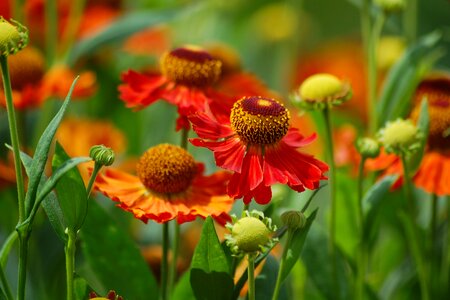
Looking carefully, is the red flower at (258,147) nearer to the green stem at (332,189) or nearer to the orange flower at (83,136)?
the green stem at (332,189)

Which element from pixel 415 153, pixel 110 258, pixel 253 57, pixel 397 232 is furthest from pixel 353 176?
pixel 253 57

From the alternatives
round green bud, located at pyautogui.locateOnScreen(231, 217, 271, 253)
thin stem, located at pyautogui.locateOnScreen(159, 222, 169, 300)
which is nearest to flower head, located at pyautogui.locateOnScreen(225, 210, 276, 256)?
round green bud, located at pyautogui.locateOnScreen(231, 217, 271, 253)

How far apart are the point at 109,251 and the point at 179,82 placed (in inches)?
7.2

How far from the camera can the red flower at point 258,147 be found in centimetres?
64

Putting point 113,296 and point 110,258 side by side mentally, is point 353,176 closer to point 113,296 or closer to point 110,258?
point 110,258

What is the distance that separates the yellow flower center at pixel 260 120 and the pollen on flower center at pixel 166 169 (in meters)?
0.07

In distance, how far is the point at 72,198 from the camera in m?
0.61

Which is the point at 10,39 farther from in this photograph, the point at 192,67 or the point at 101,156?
the point at 192,67

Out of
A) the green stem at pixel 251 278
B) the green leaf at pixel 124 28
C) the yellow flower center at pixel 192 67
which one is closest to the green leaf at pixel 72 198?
the green stem at pixel 251 278

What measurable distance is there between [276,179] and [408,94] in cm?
32

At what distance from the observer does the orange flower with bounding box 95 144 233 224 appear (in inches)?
27.8

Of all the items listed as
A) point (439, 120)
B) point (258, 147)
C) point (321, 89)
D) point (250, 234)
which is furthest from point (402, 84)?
point (250, 234)

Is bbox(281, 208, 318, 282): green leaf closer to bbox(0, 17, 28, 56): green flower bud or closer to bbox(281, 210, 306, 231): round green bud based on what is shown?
bbox(281, 210, 306, 231): round green bud

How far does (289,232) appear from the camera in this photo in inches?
24.5
